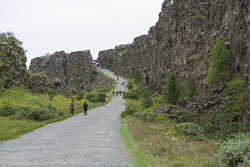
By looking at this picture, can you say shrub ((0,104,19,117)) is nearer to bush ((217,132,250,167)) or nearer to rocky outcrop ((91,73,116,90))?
bush ((217,132,250,167))

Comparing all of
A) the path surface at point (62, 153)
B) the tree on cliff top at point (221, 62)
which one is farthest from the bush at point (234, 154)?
the tree on cliff top at point (221, 62)

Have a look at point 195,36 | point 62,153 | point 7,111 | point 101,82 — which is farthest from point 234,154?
point 101,82

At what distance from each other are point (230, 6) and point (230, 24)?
3.43 m

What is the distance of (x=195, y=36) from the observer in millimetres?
57031

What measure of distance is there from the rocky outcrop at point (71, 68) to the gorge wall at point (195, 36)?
2563 inches

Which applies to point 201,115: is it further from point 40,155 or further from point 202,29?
point 202,29

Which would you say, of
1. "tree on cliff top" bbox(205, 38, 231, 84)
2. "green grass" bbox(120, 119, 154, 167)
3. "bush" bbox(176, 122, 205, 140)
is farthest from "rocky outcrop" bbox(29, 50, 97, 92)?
"green grass" bbox(120, 119, 154, 167)

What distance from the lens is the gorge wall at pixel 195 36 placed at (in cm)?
4094

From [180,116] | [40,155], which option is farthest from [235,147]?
[180,116]

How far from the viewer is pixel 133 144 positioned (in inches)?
508

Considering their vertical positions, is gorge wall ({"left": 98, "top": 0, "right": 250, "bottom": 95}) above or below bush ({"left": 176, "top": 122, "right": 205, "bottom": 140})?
above

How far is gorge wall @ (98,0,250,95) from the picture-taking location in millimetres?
40938

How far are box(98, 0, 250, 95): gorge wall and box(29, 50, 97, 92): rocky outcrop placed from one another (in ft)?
214

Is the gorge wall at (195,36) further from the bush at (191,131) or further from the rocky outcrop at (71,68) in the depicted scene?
the rocky outcrop at (71,68)
